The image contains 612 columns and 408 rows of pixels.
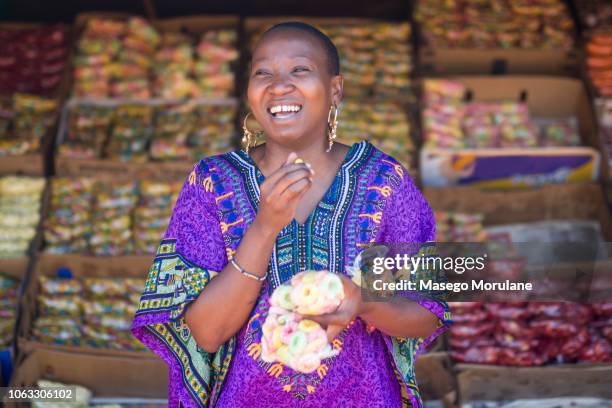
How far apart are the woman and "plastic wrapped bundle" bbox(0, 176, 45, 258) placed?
2.29 metres

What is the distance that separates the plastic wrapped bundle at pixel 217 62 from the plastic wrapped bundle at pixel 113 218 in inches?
31.1

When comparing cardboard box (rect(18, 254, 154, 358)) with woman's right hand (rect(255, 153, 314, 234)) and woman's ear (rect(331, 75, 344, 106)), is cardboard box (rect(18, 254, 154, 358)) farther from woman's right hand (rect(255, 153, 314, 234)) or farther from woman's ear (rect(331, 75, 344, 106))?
woman's right hand (rect(255, 153, 314, 234))

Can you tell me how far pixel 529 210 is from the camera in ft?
13.4

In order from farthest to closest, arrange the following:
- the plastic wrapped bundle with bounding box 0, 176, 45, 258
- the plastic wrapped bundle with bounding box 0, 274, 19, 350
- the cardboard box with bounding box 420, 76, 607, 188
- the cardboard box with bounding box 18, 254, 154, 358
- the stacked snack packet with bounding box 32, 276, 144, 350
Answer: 1. the cardboard box with bounding box 420, 76, 607, 188
2. the plastic wrapped bundle with bounding box 0, 176, 45, 258
3. the cardboard box with bounding box 18, 254, 154, 358
4. the stacked snack packet with bounding box 32, 276, 144, 350
5. the plastic wrapped bundle with bounding box 0, 274, 19, 350

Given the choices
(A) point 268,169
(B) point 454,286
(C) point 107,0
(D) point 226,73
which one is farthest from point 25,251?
(B) point 454,286

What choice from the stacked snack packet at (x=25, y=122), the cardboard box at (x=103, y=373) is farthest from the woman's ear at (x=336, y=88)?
the stacked snack packet at (x=25, y=122)

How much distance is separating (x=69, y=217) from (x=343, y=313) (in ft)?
9.03

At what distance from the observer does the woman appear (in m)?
1.63

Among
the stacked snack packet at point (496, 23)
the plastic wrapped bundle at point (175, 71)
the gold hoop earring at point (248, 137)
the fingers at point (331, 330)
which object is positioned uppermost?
the stacked snack packet at point (496, 23)

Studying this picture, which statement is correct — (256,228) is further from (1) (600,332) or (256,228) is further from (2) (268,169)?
(1) (600,332)

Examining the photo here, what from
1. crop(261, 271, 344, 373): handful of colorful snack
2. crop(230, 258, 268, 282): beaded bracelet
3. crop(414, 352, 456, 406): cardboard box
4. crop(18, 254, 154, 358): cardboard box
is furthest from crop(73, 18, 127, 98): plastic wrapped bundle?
crop(261, 271, 344, 373): handful of colorful snack

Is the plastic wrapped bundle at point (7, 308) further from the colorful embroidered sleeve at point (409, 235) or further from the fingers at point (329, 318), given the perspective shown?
the fingers at point (329, 318)

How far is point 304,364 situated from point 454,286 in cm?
44

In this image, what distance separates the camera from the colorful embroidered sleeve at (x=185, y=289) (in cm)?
164
